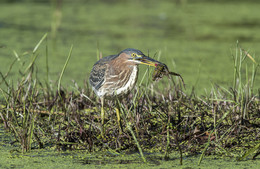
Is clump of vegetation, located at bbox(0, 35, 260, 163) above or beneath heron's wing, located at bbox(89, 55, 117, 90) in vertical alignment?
beneath

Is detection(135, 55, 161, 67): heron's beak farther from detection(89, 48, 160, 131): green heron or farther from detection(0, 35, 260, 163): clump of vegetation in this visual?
detection(0, 35, 260, 163): clump of vegetation

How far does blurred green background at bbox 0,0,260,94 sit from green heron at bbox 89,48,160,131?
161cm

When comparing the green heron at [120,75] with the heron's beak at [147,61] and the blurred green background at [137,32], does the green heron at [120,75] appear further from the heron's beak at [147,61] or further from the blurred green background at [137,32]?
the blurred green background at [137,32]

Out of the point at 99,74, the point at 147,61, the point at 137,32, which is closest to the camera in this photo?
the point at 147,61

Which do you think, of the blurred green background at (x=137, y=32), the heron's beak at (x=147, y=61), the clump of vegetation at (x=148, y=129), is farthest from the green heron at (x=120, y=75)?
the blurred green background at (x=137, y=32)

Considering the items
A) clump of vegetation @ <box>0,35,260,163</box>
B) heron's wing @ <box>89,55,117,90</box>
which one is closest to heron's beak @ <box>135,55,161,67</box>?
clump of vegetation @ <box>0,35,260,163</box>

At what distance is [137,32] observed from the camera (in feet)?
30.8

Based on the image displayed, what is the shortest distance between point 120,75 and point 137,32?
522cm

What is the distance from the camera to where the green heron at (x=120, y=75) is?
418 centimetres

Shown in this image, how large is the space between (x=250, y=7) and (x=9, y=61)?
23.0 feet

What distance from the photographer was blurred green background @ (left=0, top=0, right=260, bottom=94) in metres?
7.21

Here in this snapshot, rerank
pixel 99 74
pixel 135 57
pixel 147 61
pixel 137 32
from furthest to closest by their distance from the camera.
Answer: pixel 137 32, pixel 99 74, pixel 135 57, pixel 147 61

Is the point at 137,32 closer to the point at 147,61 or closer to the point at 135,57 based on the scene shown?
the point at 135,57

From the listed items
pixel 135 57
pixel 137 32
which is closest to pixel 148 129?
pixel 135 57
